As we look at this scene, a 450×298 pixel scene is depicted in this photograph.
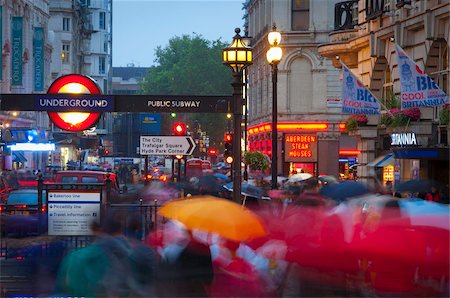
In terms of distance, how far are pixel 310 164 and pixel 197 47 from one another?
6183 centimetres

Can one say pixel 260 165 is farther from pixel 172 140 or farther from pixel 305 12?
pixel 172 140

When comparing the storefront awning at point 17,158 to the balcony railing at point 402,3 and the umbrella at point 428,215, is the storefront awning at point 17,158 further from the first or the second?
the umbrella at point 428,215

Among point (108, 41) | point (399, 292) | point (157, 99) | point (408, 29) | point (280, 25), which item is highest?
point (108, 41)

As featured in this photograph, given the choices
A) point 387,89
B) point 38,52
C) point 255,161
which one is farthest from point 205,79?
point 387,89

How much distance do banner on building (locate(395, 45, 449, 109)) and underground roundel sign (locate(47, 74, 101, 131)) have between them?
14.0 m

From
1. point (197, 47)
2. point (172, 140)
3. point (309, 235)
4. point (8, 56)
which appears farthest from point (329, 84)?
point (197, 47)

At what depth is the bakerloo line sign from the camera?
442 inches

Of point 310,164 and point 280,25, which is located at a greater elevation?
point 280,25

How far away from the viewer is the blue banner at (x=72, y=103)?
11234 mm

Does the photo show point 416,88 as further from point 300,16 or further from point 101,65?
point 101,65

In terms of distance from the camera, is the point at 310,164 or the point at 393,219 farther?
the point at 310,164

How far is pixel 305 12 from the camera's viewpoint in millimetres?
57219

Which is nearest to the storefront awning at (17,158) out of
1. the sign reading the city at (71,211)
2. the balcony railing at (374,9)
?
the balcony railing at (374,9)

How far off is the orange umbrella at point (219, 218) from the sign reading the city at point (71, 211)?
4920mm
